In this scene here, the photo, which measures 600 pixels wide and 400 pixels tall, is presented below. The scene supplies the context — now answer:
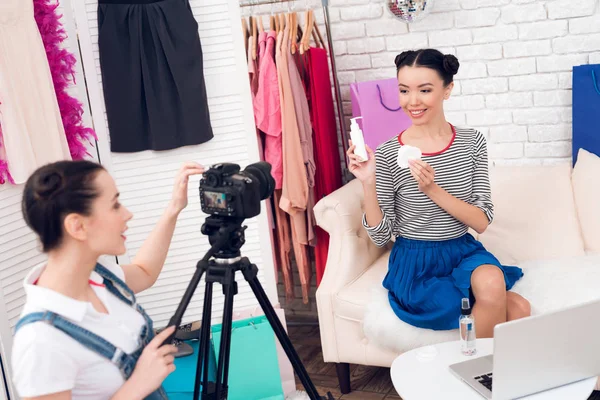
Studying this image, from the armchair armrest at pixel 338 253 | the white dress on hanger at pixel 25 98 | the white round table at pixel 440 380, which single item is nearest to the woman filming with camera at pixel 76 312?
the white round table at pixel 440 380

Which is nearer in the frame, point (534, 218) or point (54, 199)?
point (54, 199)

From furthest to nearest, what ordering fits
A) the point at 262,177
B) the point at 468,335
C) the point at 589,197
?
the point at 589,197 → the point at 468,335 → the point at 262,177

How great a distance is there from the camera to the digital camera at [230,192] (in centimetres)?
158

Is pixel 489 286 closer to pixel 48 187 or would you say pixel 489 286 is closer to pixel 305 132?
pixel 305 132

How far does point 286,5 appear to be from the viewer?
333cm

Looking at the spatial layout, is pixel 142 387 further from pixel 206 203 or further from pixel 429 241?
pixel 429 241

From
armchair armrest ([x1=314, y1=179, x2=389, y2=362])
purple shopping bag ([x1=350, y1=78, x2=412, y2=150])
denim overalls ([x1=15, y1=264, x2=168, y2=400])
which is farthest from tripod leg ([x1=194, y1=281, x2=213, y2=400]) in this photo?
purple shopping bag ([x1=350, y1=78, x2=412, y2=150])

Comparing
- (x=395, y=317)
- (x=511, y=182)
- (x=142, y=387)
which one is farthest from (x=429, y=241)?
(x=142, y=387)

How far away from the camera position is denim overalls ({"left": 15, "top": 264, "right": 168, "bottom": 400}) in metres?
1.36

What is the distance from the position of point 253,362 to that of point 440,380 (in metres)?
0.92

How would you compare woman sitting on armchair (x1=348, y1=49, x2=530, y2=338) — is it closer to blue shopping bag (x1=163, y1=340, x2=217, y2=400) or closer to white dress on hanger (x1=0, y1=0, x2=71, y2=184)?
blue shopping bag (x1=163, y1=340, x2=217, y2=400)

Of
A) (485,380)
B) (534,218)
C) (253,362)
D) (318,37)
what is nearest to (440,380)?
(485,380)

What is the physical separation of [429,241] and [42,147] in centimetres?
137

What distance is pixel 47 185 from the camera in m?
1.37
